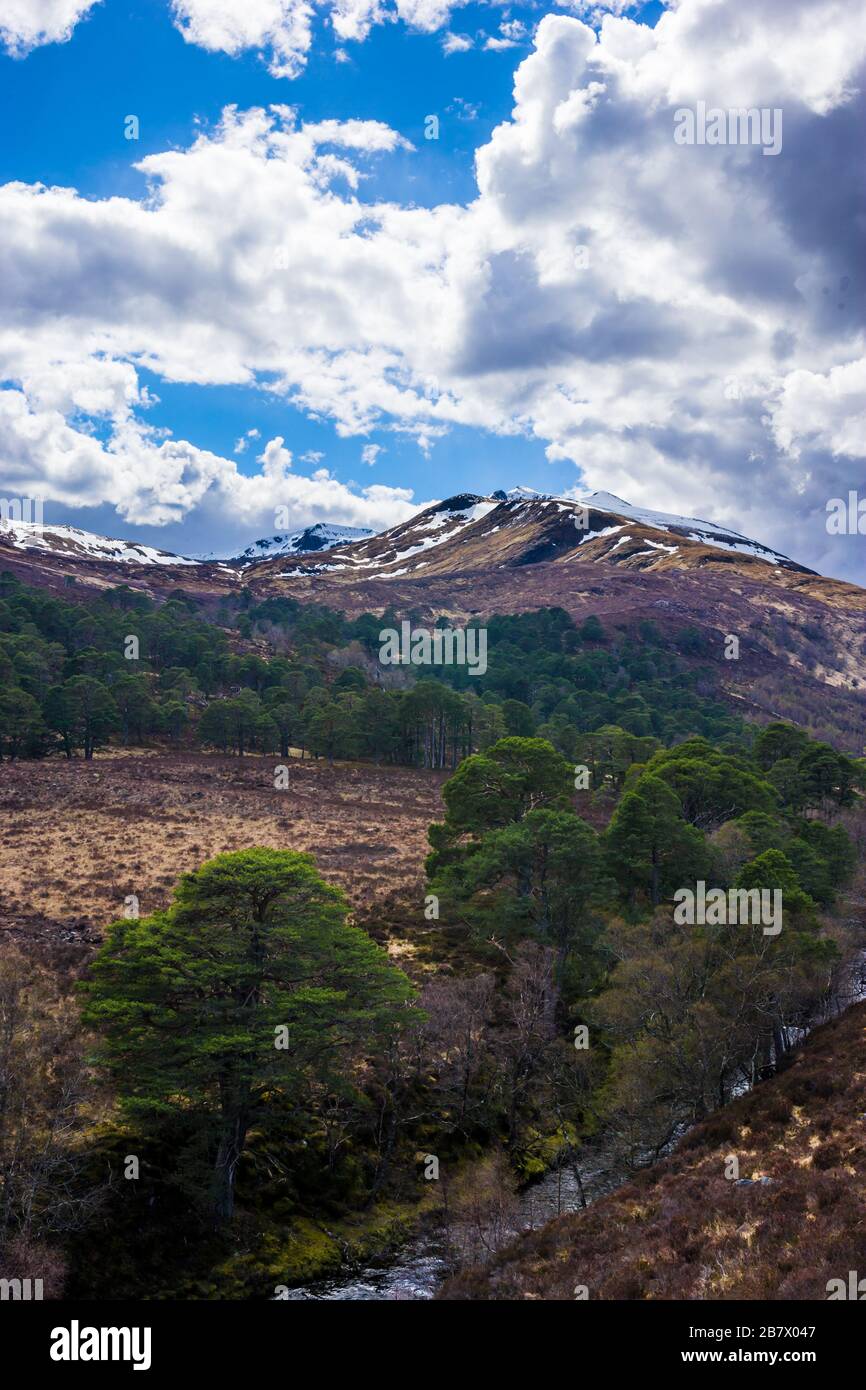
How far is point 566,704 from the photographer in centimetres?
9969

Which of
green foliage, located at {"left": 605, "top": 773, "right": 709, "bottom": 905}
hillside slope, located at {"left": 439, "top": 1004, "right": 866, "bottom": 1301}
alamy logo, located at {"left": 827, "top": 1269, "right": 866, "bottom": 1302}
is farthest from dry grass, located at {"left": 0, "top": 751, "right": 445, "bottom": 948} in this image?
alamy logo, located at {"left": 827, "top": 1269, "right": 866, "bottom": 1302}

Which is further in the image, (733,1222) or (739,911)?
(739,911)

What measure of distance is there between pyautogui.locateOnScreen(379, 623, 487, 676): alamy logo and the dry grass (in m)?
50.1

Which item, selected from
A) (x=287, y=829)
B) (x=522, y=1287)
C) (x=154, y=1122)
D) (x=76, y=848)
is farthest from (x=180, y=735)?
(x=522, y=1287)

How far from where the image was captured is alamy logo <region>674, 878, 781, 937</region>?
27.5 metres

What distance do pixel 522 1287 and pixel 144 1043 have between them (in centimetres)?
1063

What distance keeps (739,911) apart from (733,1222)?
41.3ft

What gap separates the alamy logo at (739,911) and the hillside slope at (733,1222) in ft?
16.7

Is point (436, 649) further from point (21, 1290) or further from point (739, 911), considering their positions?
point (21, 1290)

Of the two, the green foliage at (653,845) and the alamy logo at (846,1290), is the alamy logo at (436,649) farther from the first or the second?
the alamy logo at (846,1290)

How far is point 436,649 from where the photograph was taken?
138 meters

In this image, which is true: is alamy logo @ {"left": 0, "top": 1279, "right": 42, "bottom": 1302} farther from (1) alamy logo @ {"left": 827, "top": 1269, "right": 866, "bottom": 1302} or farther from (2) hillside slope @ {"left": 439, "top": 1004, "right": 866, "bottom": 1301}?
(1) alamy logo @ {"left": 827, "top": 1269, "right": 866, "bottom": 1302}
